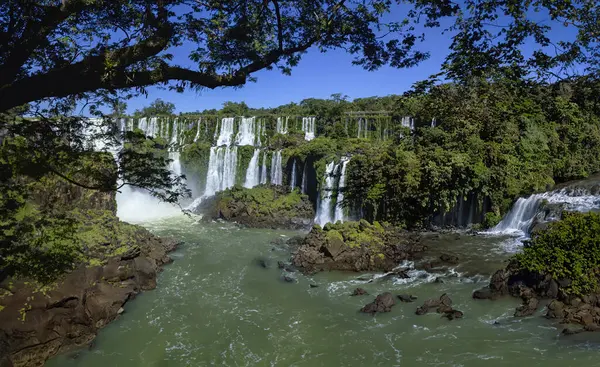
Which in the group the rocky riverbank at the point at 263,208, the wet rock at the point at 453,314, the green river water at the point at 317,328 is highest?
the rocky riverbank at the point at 263,208

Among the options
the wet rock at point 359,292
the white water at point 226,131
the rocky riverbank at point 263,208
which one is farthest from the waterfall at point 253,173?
the wet rock at point 359,292

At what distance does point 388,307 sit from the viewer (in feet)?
38.5

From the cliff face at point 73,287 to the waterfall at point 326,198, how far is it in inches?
434

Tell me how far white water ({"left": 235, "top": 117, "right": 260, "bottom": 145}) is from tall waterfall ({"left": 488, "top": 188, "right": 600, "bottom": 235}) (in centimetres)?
2629

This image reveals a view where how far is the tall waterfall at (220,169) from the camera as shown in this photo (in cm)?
3325

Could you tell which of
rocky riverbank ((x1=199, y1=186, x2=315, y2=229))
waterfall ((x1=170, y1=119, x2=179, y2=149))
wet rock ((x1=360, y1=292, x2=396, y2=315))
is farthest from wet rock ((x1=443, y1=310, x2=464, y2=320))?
waterfall ((x1=170, y1=119, x2=179, y2=149))

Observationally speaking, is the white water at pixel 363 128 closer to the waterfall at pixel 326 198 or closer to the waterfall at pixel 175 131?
the waterfall at pixel 326 198

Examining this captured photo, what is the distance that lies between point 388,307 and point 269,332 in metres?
3.56

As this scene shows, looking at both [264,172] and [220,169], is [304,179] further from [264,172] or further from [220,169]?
[220,169]

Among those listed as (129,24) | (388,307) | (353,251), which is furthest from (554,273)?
(129,24)

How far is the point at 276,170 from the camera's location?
3103cm

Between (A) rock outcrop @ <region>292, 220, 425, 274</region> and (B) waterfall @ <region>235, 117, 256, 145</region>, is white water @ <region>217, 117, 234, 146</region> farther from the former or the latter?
(A) rock outcrop @ <region>292, 220, 425, 274</region>

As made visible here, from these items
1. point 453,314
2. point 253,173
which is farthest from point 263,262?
point 253,173

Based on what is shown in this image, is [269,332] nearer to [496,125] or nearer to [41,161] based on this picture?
[41,161]
